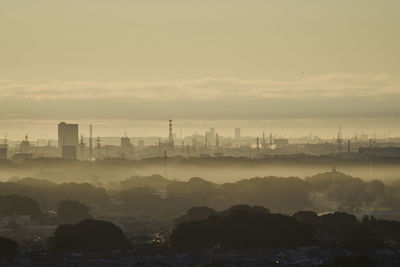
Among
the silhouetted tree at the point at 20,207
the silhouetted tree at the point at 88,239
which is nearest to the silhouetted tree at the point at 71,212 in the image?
the silhouetted tree at the point at 20,207

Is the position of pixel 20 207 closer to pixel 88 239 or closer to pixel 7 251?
pixel 88 239

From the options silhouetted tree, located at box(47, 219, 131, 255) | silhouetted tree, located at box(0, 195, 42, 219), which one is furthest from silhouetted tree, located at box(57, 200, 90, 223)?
silhouetted tree, located at box(47, 219, 131, 255)

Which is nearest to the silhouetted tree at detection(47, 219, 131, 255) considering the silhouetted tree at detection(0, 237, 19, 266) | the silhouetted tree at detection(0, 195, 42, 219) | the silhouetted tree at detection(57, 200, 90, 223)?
the silhouetted tree at detection(0, 237, 19, 266)

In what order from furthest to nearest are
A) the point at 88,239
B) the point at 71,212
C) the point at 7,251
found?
1. the point at 71,212
2. the point at 88,239
3. the point at 7,251

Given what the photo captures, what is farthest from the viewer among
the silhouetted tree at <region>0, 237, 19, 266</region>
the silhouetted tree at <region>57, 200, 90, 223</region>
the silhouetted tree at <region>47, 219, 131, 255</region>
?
the silhouetted tree at <region>57, 200, 90, 223</region>

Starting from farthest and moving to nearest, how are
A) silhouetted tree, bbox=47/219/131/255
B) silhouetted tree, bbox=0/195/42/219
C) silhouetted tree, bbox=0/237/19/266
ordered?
silhouetted tree, bbox=0/195/42/219
silhouetted tree, bbox=47/219/131/255
silhouetted tree, bbox=0/237/19/266

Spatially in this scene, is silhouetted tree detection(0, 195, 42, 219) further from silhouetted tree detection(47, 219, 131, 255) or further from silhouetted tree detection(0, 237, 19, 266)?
silhouetted tree detection(0, 237, 19, 266)

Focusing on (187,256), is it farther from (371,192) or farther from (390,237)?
(371,192)

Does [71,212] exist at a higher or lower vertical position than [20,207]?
lower

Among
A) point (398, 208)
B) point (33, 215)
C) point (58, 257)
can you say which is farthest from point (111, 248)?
point (398, 208)

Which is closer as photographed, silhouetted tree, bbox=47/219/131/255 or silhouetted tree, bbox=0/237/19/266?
silhouetted tree, bbox=0/237/19/266

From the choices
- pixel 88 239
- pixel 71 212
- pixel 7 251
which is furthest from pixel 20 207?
pixel 7 251
